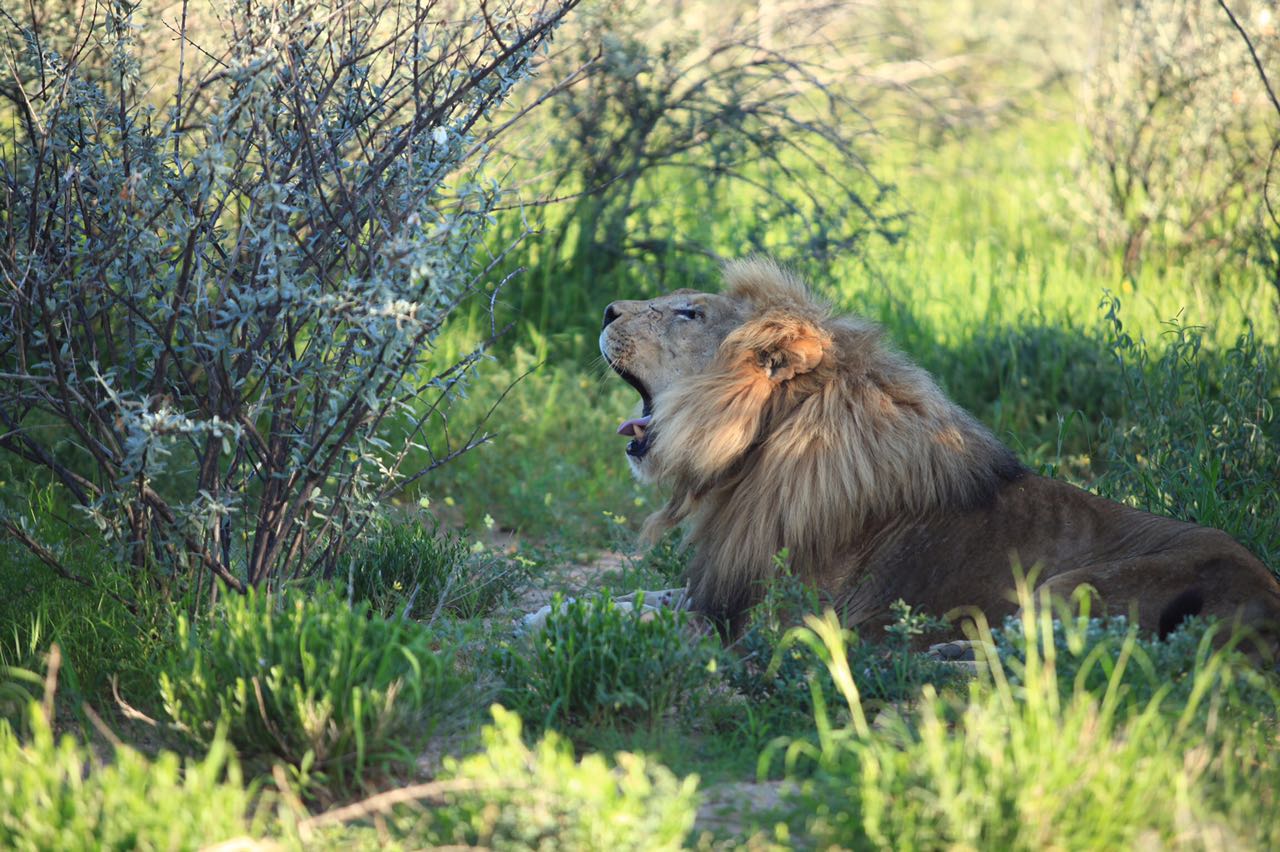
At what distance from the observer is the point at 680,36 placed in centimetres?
743

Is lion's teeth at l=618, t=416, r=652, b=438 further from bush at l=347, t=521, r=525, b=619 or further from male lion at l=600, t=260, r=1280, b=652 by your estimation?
bush at l=347, t=521, r=525, b=619

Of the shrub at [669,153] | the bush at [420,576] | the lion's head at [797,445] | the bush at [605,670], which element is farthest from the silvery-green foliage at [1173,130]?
the bush at [605,670]

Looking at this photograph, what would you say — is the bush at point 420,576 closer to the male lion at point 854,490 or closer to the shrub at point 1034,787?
the male lion at point 854,490

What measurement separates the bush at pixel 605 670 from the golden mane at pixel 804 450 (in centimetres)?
53

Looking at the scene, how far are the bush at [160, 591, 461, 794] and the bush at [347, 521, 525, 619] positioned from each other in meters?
1.29

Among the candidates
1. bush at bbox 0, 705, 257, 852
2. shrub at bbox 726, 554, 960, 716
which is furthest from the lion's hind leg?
bush at bbox 0, 705, 257, 852

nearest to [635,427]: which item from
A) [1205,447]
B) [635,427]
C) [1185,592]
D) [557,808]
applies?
[635,427]

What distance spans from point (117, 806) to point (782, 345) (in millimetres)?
2309

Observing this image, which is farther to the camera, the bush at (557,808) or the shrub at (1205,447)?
the shrub at (1205,447)

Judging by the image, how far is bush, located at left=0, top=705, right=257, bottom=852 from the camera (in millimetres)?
2426

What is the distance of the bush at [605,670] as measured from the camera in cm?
336

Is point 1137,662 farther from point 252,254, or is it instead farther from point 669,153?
point 669,153

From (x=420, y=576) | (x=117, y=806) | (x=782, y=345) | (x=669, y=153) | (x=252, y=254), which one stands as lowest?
(x=420, y=576)

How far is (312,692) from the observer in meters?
2.92
